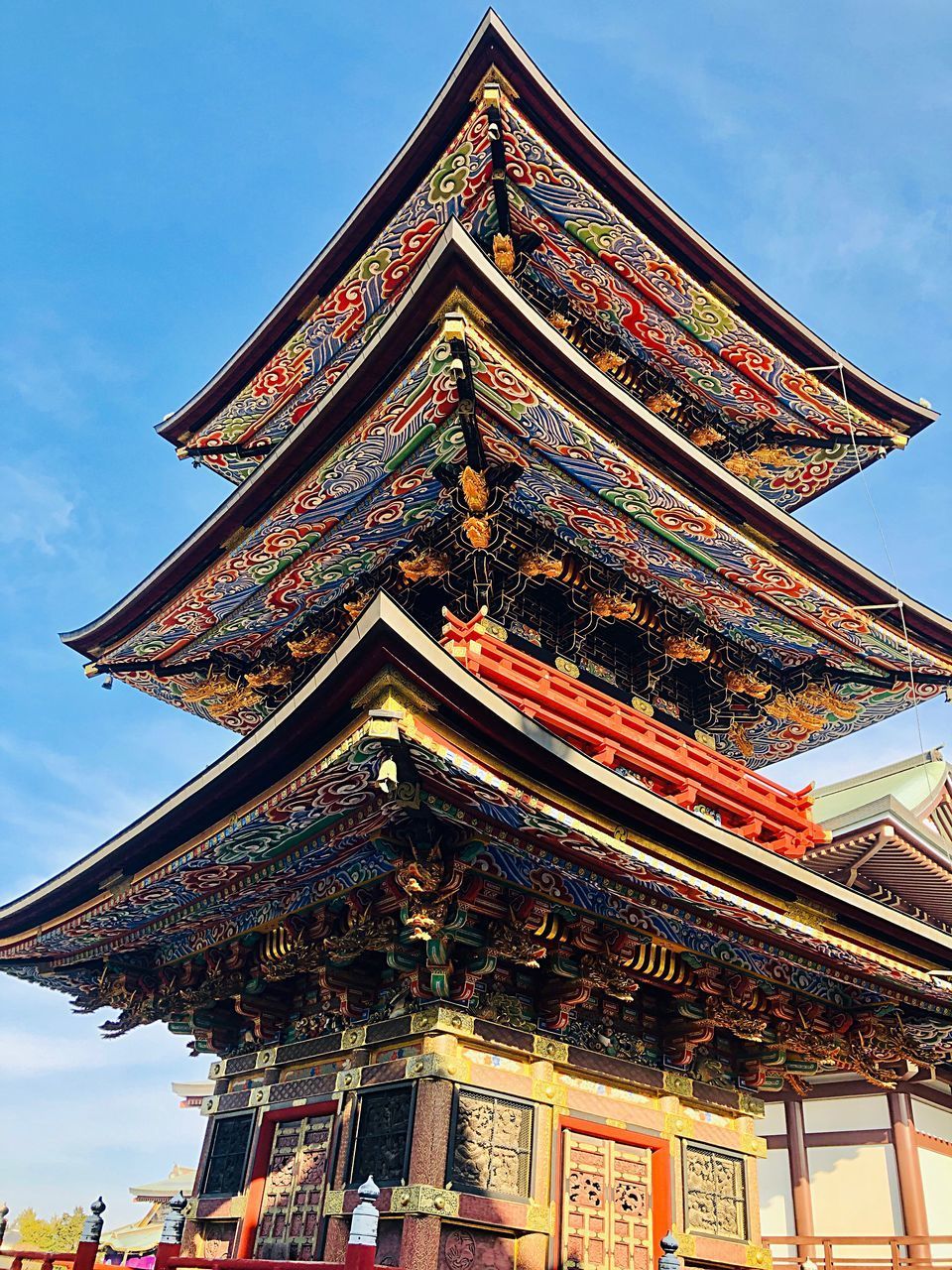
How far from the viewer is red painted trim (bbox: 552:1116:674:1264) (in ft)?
29.7

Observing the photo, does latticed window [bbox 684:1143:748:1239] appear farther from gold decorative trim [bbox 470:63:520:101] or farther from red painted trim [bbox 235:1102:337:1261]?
gold decorative trim [bbox 470:63:520:101]

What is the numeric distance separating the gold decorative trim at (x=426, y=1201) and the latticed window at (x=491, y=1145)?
6.9 inches

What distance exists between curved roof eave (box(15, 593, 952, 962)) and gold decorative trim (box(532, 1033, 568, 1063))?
2.30 m

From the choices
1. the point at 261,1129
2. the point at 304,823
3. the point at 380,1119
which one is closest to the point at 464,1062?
the point at 380,1119

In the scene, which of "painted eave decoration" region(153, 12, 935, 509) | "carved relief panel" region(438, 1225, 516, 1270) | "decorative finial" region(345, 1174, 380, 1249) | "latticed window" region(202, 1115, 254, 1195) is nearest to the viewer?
"decorative finial" region(345, 1174, 380, 1249)

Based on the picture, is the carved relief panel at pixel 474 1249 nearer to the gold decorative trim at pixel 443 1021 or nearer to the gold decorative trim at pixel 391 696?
the gold decorative trim at pixel 443 1021

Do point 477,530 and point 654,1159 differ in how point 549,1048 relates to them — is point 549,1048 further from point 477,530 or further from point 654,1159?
point 477,530

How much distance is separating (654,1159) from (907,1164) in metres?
5.21

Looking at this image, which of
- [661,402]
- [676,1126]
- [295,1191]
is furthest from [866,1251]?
[661,402]

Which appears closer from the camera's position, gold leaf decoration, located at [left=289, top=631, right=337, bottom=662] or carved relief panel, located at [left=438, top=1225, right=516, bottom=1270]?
carved relief panel, located at [left=438, top=1225, right=516, bottom=1270]

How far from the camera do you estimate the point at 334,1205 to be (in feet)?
28.4

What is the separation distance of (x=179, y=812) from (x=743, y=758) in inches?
340

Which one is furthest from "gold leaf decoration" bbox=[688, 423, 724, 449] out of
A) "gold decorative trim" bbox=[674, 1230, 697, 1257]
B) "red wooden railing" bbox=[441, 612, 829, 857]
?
"gold decorative trim" bbox=[674, 1230, 697, 1257]

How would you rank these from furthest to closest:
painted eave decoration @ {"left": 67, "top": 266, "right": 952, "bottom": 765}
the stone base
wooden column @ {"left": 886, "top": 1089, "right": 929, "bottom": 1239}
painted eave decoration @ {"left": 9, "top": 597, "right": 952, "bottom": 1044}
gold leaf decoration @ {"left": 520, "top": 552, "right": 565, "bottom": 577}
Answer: wooden column @ {"left": 886, "top": 1089, "right": 929, "bottom": 1239} → gold leaf decoration @ {"left": 520, "top": 552, "right": 565, "bottom": 577} → painted eave decoration @ {"left": 67, "top": 266, "right": 952, "bottom": 765} → the stone base → painted eave decoration @ {"left": 9, "top": 597, "right": 952, "bottom": 1044}
